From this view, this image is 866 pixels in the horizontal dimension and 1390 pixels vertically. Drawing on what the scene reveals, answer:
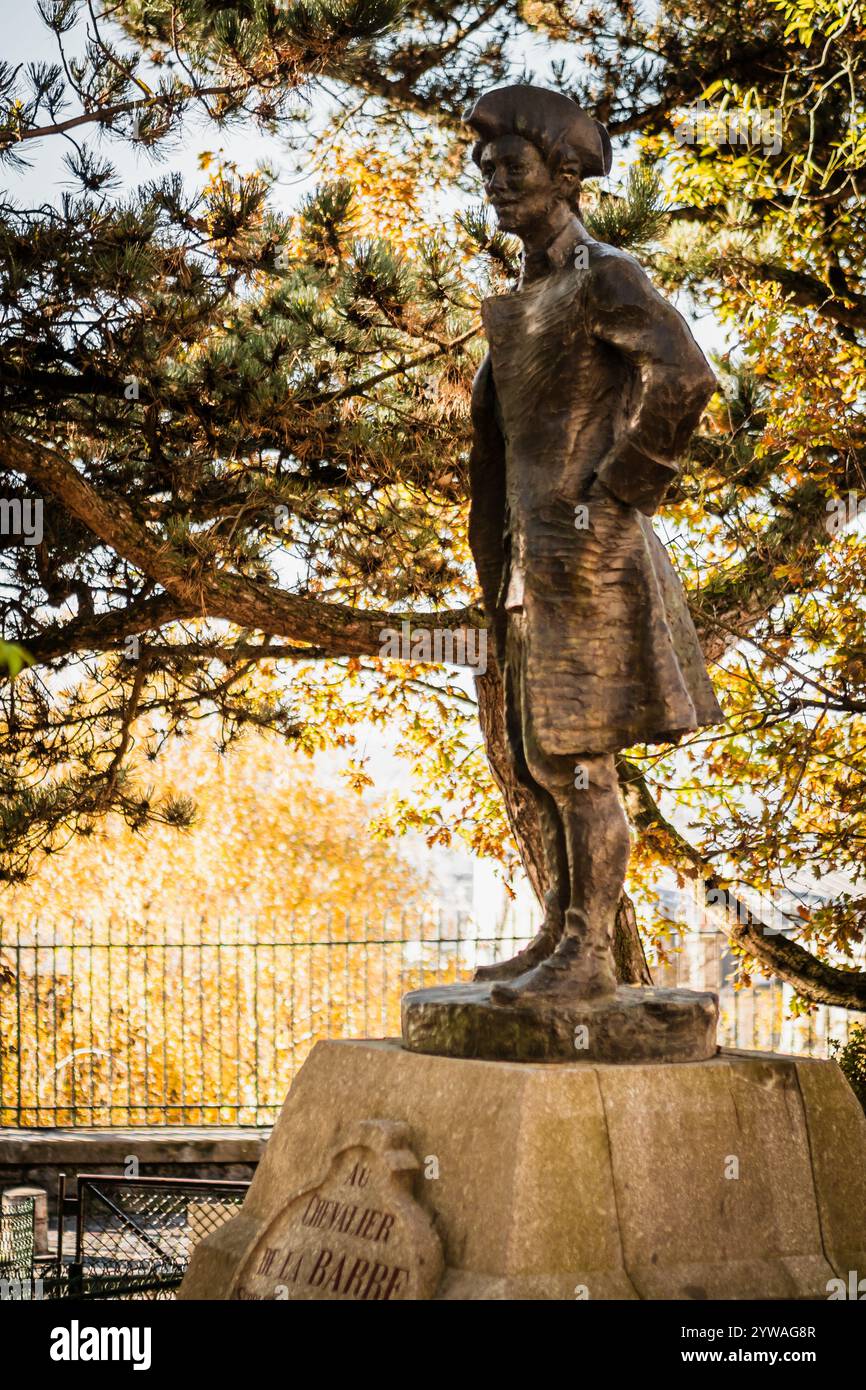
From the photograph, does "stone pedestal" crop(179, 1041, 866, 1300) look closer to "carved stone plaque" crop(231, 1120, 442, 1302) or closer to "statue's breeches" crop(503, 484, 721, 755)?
"carved stone plaque" crop(231, 1120, 442, 1302)

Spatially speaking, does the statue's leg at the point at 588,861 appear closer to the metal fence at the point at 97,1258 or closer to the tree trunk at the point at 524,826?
the metal fence at the point at 97,1258

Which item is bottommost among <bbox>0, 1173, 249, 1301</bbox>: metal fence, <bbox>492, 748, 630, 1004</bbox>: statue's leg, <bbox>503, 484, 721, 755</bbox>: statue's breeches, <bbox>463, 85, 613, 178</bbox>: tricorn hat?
<bbox>0, 1173, 249, 1301</bbox>: metal fence

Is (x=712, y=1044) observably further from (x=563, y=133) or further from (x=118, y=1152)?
(x=118, y=1152)

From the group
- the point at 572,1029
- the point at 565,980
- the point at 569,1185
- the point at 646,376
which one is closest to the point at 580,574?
the point at 646,376

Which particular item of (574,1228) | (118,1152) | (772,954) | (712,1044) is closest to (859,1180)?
(712,1044)

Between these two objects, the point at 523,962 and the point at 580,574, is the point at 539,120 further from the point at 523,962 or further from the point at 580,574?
the point at 523,962

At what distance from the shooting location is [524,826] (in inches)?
319

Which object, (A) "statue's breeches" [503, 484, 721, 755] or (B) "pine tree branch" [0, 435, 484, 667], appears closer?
(A) "statue's breeches" [503, 484, 721, 755]

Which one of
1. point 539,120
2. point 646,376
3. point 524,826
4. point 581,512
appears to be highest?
point 539,120

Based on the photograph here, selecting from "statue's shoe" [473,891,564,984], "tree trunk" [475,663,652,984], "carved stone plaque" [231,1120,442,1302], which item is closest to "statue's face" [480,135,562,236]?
"statue's shoe" [473,891,564,984]

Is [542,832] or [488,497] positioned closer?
[542,832]

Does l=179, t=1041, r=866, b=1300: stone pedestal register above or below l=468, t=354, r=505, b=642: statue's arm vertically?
below

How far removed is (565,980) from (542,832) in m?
0.43

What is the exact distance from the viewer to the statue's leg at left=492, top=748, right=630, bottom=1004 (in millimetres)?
4012
